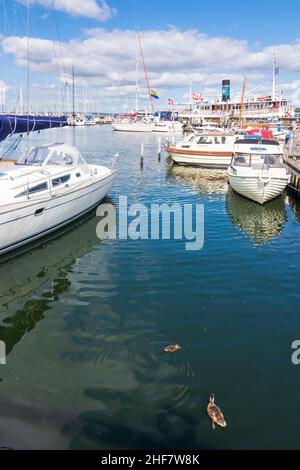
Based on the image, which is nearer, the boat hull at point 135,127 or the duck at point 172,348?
the duck at point 172,348

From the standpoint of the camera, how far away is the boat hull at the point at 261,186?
19.1m

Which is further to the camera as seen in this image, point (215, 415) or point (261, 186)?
point (261, 186)

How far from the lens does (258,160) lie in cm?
2222

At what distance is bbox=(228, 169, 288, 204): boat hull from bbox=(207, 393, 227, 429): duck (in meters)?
14.8

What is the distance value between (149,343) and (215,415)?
2.32 meters

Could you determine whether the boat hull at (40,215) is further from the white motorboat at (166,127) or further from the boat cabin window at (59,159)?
the white motorboat at (166,127)

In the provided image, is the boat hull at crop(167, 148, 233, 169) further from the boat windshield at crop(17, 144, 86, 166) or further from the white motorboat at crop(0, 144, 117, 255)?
the boat windshield at crop(17, 144, 86, 166)

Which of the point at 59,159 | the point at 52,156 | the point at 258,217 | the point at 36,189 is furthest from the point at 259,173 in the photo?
the point at 36,189

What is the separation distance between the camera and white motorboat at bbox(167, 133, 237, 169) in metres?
33.8

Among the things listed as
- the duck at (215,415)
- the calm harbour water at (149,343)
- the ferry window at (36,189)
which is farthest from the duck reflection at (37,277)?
the duck at (215,415)

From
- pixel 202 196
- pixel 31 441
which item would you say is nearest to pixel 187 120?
pixel 202 196

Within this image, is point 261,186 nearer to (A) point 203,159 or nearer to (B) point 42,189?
(B) point 42,189

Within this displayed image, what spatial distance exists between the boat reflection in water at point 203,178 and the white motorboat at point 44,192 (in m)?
9.38

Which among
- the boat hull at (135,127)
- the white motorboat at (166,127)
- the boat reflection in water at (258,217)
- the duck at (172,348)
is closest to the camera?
the duck at (172,348)
